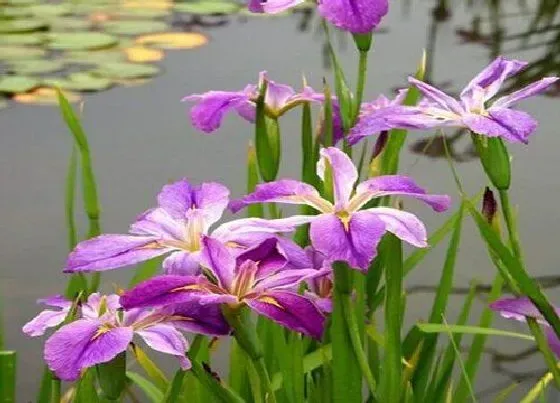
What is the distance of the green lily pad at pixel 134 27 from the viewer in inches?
97.3

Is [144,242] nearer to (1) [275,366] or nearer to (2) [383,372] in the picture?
(2) [383,372]

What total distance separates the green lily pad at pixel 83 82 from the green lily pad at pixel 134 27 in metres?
0.33

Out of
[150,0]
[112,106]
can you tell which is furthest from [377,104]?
[150,0]

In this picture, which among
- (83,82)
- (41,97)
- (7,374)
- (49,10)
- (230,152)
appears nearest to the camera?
(7,374)

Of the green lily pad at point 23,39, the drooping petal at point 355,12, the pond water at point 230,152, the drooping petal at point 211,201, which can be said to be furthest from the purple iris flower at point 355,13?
the green lily pad at point 23,39

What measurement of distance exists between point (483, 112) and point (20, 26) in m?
2.06

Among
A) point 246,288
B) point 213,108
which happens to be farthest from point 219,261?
point 213,108

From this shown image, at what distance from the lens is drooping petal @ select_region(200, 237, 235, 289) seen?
0.49m

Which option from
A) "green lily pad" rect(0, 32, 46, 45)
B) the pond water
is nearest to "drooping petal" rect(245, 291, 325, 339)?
the pond water

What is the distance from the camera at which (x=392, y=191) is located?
54 cm

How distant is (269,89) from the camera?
77 cm

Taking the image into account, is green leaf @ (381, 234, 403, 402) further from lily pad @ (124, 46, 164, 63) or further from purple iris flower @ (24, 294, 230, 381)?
lily pad @ (124, 46, 164, 63)

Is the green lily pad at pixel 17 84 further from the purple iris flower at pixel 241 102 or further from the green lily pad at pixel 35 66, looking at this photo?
the purple iris flower at pixel 241 102

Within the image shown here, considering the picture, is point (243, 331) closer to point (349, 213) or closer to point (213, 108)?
point (349, 213)
